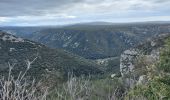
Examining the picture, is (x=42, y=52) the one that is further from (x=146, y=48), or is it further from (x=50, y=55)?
(x=146, y=48)

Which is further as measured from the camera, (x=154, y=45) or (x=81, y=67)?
(x=81, y=67)

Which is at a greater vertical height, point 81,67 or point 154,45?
point 154,45

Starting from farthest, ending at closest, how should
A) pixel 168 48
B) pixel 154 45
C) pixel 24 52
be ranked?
pixel 24 52 → pixel 154 45 → pixel 168 48

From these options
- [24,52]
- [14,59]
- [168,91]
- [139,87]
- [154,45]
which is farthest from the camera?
[24,52]

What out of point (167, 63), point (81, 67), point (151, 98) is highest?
point (167, 63)

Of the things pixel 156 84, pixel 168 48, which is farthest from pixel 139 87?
pixel 168 48

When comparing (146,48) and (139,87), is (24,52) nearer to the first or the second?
(146,48)

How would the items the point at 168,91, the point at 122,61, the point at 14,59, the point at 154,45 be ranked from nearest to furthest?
the point at 168,91 → the point at 154,45 → the point at 122,61 → the point at 14,59

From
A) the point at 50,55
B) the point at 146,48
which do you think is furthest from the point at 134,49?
the point at 50,55

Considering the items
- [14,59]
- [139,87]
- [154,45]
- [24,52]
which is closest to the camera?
[139,87]
